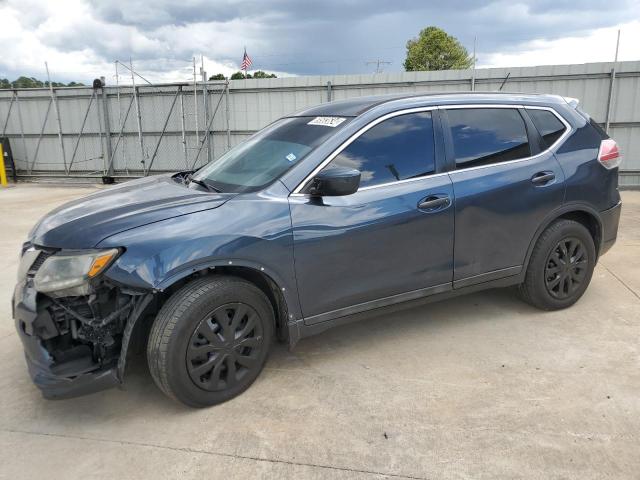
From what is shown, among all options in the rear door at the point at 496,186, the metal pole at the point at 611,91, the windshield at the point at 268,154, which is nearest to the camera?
the windshield at the point at 268,154

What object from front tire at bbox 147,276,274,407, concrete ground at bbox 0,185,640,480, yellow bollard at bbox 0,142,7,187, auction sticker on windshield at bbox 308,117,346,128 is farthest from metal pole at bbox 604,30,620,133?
yellow bollard at bbox 0,142,7,187

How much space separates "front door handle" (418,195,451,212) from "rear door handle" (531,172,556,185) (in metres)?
0.85

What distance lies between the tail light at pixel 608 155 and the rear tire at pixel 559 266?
0.56 metres

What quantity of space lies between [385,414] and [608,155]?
2.91m

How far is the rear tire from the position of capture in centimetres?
390

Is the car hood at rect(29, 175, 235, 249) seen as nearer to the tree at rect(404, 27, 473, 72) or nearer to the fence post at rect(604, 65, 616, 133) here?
the fence post at rect(604, 65, 616, 133)

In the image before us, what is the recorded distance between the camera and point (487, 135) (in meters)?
3.66

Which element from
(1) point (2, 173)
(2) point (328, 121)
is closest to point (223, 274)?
(2) point (328, 121)

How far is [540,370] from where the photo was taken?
325cm

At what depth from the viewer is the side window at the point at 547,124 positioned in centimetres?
388

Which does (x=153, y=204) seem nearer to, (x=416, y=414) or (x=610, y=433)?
(x=416, y=414)

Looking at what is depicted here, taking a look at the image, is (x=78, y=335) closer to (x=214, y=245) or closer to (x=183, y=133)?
(x=214, y=245)

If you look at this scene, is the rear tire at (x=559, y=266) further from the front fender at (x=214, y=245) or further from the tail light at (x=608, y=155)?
the front fender at (x=214, y=245)

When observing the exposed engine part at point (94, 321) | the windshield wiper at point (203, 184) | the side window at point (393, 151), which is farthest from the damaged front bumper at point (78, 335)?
the side window at point (393, 151)
